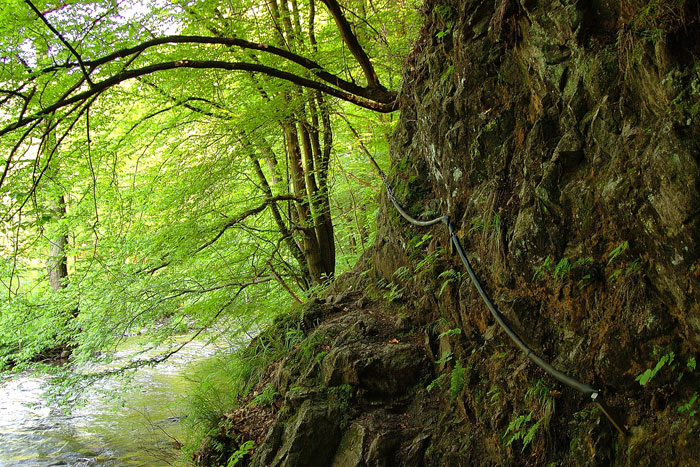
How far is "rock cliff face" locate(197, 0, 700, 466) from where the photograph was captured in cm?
214

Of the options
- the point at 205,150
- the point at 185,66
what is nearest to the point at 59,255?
the point at 205,150

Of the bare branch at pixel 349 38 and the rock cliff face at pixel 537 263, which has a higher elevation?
the bare branch at pixel 349 38

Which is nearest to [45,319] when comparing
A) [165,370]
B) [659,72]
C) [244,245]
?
[244,245]

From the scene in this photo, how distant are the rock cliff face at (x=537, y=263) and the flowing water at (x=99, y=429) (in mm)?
4062

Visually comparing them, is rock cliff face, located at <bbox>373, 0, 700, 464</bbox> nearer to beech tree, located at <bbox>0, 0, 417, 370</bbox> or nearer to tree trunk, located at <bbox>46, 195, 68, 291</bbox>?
beech tree, located at <bbox>0, 0, 417, 370</bbox>

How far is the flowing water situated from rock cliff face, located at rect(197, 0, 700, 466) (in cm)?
406

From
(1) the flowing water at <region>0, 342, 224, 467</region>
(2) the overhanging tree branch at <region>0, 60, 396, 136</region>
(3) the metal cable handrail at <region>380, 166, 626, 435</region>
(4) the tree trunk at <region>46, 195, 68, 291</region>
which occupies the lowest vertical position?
(1) the flowing water at <region>0, 342, 224, 467</region>

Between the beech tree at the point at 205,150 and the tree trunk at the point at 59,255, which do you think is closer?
the beech tree at the point at 205,150

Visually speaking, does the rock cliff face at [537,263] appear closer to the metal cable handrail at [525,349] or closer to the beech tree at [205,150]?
the metal cable handrail at [525,349]

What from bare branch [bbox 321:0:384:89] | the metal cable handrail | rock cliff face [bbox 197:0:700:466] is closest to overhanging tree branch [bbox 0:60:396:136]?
bare branch [bbox 321:0:384:89]

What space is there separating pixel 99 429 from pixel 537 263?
27.8 feet

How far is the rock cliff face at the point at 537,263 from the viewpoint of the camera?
2141 millimetres

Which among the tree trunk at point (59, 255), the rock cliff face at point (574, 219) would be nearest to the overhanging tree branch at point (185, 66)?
the tree trunk at point (59, 255)

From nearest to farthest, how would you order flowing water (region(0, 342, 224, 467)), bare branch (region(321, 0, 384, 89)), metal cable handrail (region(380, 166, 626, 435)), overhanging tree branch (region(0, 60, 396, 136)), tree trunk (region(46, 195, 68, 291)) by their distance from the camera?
metal cable handrail (region(380, 166, 626, 435)) → overhanging tree branch (region(0, 60, 396, 136)) → bare branch (region(321, 0, 384, 89)) → tree trunk (region(46, 195, 68, 291)) → flowing water (region(0, 342, 224, 467))
